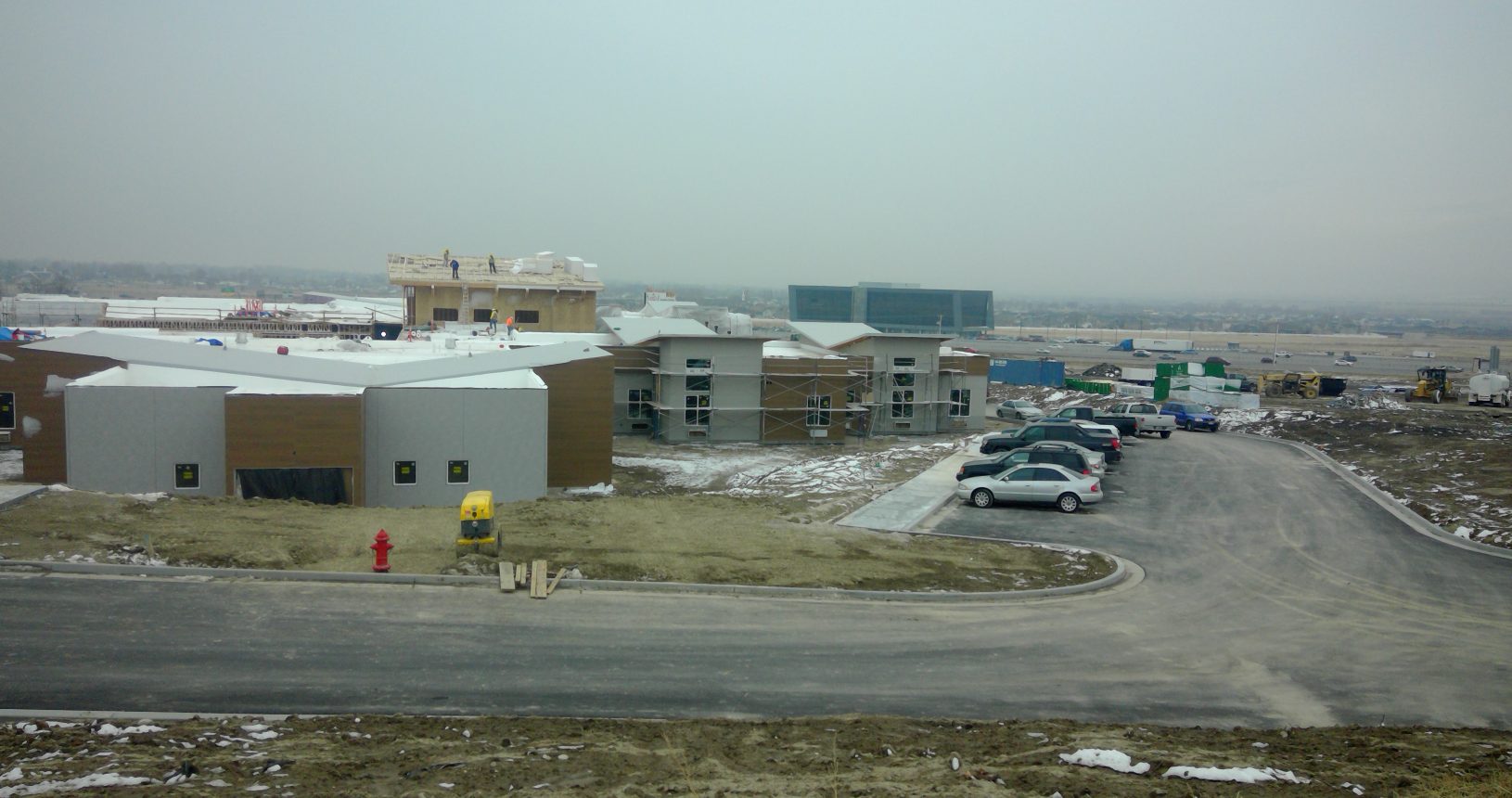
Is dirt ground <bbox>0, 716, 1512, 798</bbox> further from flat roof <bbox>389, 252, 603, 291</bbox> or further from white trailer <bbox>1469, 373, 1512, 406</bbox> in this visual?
white trailer <bbox>1469, 373, 1512, 406</bbox>

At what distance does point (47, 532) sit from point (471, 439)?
913 cm

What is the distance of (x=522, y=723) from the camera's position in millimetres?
9625

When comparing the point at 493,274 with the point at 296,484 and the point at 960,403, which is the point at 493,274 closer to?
the point at 960,403

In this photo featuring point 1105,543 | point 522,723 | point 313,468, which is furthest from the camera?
point 313,468

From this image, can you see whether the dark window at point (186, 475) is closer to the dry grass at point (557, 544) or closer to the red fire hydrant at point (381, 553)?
the dry grass at point (557, 544)

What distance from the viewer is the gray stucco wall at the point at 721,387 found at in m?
38.1

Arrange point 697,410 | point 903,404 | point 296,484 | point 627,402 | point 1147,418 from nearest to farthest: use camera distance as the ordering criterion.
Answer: point 296,484 → point 697,410 → point 1147,418 → point 627,402 → point 903,404

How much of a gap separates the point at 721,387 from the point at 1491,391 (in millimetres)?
48444

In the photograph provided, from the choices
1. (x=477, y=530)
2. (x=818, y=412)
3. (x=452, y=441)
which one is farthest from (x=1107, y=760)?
(x=818, y=412)

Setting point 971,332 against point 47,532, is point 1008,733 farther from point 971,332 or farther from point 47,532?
point 971,332

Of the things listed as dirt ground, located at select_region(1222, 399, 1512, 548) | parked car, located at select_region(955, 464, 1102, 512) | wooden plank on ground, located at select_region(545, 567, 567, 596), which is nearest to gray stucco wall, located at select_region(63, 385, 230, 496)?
wooden plank on ground, located at select_region(545, 567, 567, 596)

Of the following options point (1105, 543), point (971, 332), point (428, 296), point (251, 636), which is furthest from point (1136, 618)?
point (971, 332)

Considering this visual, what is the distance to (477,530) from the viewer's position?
1573 centimetres

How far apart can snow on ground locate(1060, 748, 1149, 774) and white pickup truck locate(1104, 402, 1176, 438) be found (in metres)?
31.3
